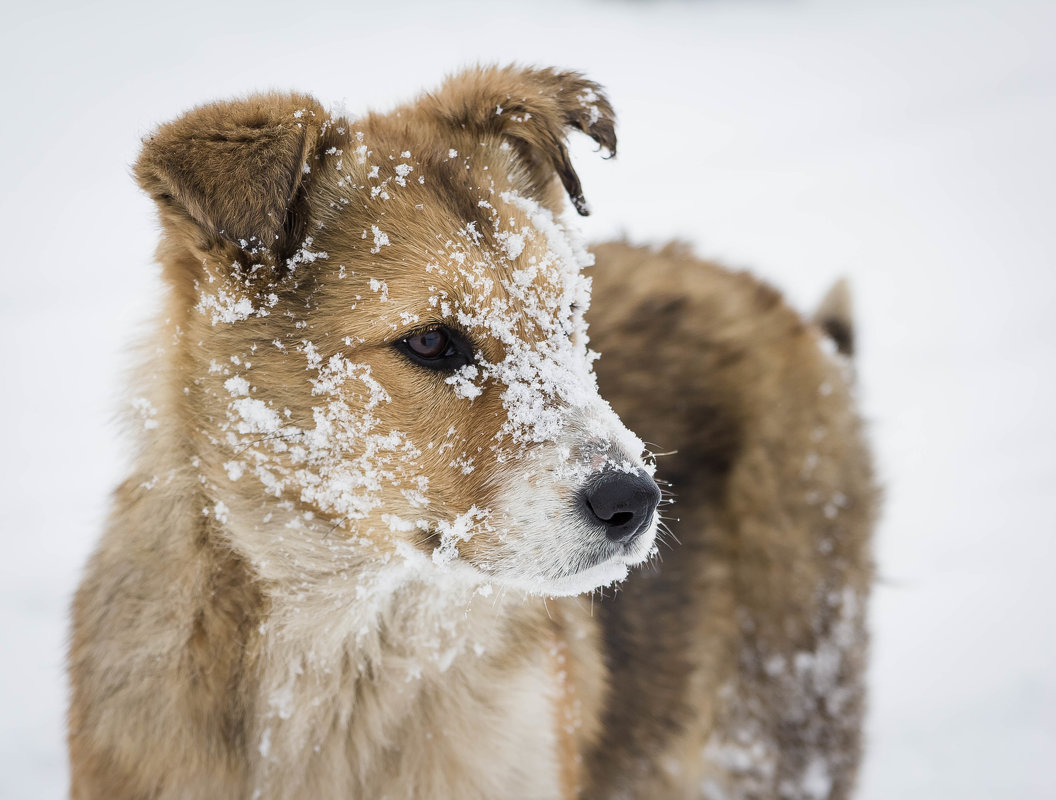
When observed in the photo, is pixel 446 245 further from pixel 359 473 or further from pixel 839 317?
pixel 839 317

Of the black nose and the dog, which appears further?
the dog

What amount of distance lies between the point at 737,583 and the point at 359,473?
191 cm

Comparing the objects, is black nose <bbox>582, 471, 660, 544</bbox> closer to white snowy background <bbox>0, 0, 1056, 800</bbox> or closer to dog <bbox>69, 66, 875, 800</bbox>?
dog <bbox>69, 66, 875, 800</bbox>

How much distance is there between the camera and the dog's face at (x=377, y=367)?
2223 millimetres

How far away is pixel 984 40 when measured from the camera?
1474 centimetres

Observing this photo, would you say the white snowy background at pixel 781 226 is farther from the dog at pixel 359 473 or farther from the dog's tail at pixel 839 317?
the dog at pixel 359 473

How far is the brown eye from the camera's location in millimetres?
2350

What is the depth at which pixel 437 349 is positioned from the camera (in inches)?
93.4

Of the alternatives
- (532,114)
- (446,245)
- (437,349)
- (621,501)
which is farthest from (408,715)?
(532,114)

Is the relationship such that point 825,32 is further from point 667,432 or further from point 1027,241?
point 667,432

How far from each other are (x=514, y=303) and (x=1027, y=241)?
9.94 m

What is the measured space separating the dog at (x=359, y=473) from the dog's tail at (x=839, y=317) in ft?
6.05

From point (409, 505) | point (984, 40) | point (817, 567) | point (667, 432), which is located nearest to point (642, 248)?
point (667, 432)

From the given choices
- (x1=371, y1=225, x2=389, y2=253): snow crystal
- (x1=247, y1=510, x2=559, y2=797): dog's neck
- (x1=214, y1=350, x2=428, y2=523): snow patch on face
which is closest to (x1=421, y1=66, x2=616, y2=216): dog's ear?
(x1=371, y1=225, x2=389, y2=253): snow crystal
